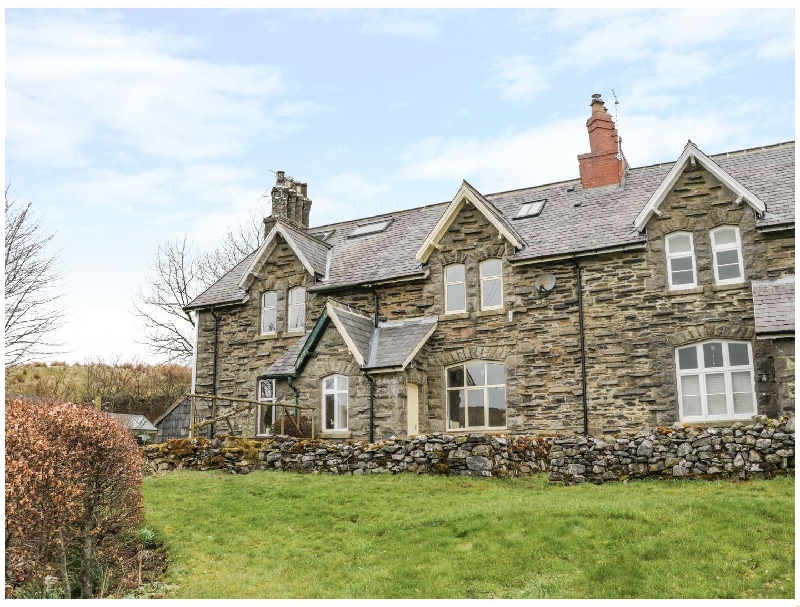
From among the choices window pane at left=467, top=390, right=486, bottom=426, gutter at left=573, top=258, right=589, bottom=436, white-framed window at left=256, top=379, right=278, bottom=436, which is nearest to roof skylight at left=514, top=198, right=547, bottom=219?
gutter at left=573, top=258, right=589, bottom=436

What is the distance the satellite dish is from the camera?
21.7 metres

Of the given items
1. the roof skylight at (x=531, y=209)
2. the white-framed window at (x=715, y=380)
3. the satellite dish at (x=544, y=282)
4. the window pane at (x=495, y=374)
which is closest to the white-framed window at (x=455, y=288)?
the window pane at (x=495, y=374)

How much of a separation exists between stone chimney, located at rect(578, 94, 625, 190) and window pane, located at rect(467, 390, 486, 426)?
8.15m

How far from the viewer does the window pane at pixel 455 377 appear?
22.6 m

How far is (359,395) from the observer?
21.3 metres

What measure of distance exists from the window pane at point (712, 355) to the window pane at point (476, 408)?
20.6 feet

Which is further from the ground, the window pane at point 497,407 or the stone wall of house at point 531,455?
the window pane at point 497,407

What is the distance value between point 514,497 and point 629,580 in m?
4.94

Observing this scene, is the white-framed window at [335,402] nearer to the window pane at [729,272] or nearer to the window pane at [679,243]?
the window pane at [679,243]

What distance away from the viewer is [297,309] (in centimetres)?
2580

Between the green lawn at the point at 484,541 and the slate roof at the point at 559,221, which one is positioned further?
the slate roof at the point at 559,221

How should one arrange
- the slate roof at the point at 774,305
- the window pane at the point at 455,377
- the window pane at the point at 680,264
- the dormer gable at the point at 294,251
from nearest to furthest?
the slate roof at the point at 774,305 < the window pane at the point at 680,264 < the window pane at the point at 455,377 < the dormer gable at the point at 294,251

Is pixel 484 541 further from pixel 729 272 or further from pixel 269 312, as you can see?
pixel 269 312

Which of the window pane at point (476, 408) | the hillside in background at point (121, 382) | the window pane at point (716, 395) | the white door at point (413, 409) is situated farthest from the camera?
the hillside in background at point (121, 382)
